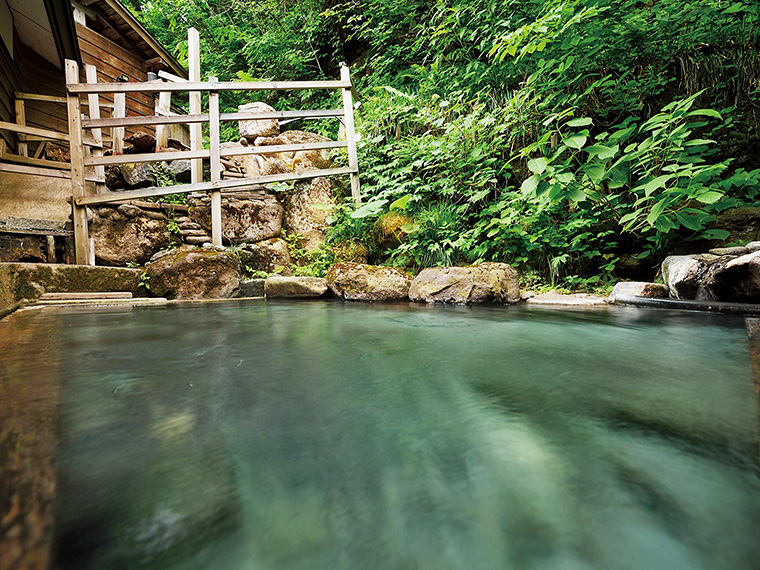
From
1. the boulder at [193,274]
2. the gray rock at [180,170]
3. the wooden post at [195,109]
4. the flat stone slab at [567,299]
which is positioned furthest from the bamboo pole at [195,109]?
the flat stone slab at [567,299]

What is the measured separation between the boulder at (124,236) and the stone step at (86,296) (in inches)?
48.1

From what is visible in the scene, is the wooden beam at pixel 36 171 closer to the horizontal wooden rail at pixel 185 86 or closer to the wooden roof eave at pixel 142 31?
the horizontal wooden rail at pixel 185 86

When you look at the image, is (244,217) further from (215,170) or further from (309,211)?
(309,211)

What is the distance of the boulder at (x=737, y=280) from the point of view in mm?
2629

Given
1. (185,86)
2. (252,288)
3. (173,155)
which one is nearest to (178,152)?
(173,155)

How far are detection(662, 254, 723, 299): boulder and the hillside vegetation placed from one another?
33 cm

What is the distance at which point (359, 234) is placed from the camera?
214 inches

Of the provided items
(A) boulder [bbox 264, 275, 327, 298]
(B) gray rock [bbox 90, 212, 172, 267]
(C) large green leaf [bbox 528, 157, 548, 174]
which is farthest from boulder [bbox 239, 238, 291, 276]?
(C) large green leaf [bbox 528, 157, 548, 174]

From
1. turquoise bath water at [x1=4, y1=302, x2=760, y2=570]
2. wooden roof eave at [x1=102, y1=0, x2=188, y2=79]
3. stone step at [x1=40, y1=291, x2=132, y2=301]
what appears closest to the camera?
turquoise bath water at [x1=4, y1=302, x2=760, y2=570]

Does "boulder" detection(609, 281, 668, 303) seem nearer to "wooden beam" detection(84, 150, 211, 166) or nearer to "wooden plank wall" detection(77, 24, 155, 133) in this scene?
"wooden beam" detection(84, 150, 211, 166)

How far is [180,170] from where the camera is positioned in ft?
21.3

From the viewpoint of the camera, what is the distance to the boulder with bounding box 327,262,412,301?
171 inches

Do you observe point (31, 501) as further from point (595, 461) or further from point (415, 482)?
point (595, 461)

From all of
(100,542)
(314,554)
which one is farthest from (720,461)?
(100,542)
